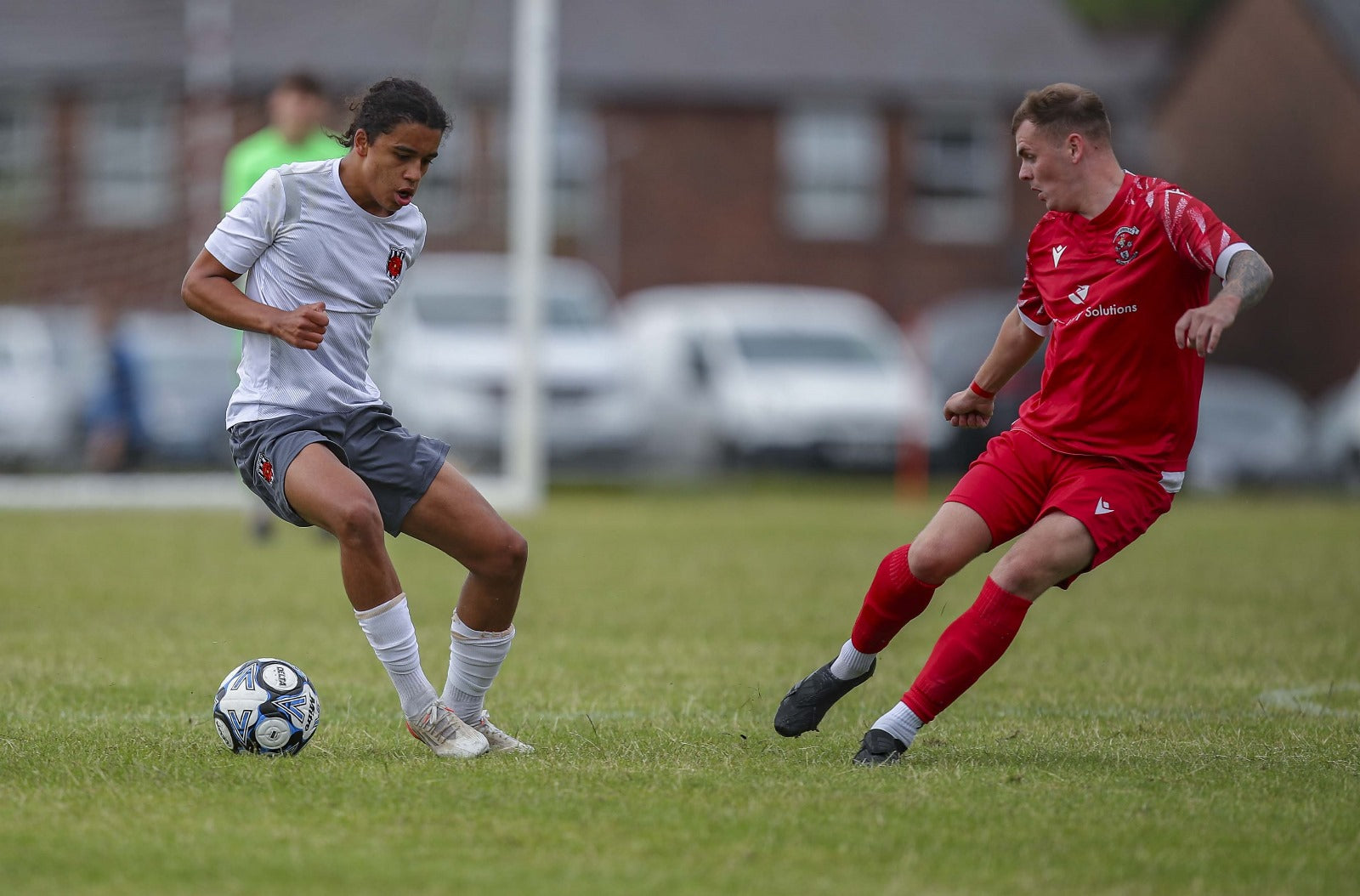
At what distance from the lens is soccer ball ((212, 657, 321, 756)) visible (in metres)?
5.06

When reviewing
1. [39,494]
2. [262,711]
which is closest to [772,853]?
[262,711]

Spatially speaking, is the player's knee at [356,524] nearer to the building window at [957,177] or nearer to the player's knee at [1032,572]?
the player's knee at [1032,572]

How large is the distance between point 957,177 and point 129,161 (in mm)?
17741

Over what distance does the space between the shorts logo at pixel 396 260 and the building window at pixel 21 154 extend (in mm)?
14148

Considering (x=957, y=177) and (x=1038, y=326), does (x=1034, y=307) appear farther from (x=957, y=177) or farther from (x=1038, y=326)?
(x=957, y=177)

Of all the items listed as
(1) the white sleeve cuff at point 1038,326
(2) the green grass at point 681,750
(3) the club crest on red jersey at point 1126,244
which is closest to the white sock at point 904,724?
(2) the green grass at point 681,750

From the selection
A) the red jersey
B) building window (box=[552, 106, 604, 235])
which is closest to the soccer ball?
the red jersey

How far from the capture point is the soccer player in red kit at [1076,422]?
5012 millimetres

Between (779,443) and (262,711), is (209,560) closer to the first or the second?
(262,711)

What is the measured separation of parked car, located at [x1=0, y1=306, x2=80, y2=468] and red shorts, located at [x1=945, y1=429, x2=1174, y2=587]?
15.9 m

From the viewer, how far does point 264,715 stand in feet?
16.6

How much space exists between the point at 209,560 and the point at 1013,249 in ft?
81.8

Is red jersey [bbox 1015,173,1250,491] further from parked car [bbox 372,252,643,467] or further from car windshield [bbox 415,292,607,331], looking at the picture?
A: car windshield [bbox 415,292,607,331]

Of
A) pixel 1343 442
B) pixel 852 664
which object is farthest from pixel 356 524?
pixel 1343 442
